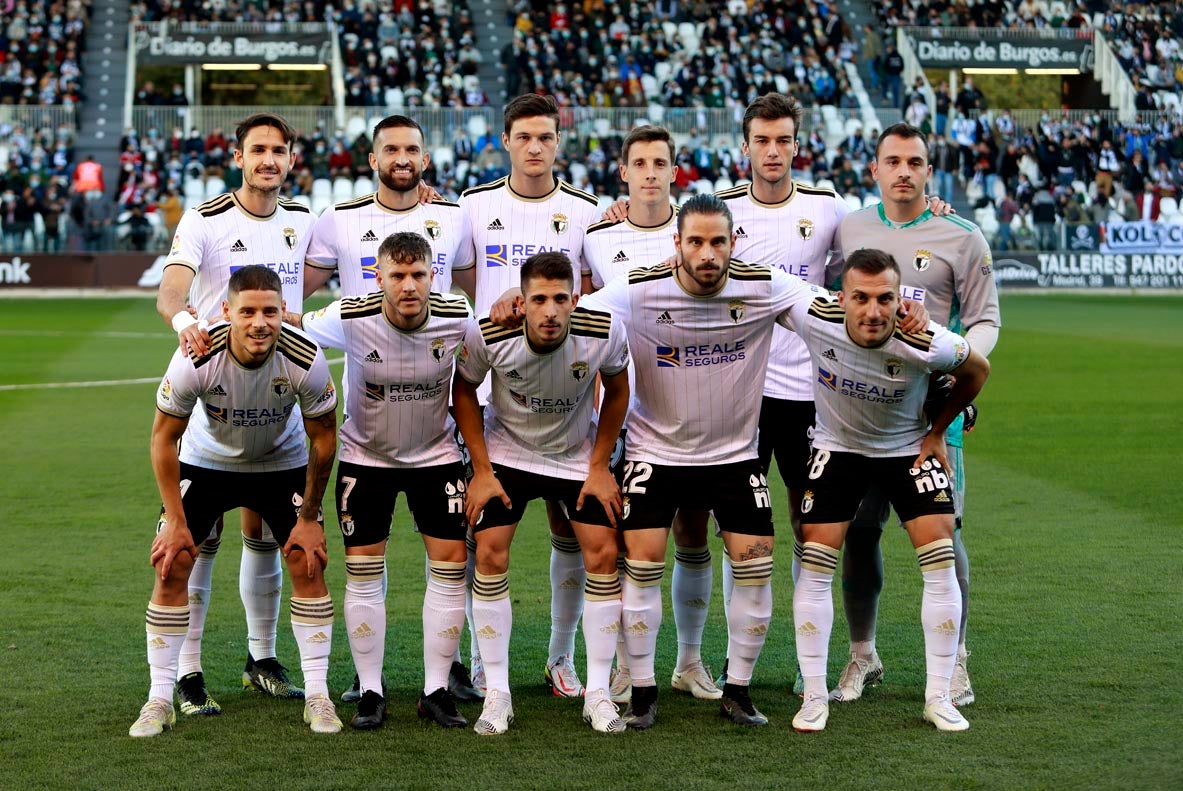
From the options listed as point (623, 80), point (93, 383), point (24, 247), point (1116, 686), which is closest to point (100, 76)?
point (24, 247)

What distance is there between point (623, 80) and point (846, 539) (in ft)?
109

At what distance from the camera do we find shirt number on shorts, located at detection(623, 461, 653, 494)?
600 cm

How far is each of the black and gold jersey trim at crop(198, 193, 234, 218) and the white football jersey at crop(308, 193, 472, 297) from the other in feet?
1.33

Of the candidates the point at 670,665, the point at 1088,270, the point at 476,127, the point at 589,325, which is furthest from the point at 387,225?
the point at 476,127

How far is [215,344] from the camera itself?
5.77 metres

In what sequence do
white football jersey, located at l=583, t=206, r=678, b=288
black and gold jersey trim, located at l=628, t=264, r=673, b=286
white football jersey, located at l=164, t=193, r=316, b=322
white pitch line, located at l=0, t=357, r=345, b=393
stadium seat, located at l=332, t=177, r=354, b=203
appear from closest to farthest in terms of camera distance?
black and gold jersey trim, located at l=628, t=264, r=673, b=286
white football jersey, located at l=164, t=193, r=316, b=322
white football jersey, located at l=583, t=206, r=678, b=288
white pitch line, located at l=0, t=357, r=345, b=393
stadium seat, located at l=332, t=177, r=354, b=203

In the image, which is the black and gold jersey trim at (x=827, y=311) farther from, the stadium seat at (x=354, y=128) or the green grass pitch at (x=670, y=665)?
the stadium seat at (x=354, y=128)

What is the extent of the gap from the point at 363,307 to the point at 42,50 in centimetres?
3568

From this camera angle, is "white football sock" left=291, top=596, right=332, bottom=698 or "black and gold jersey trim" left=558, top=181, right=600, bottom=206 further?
"black and gold jersey trim" left=558, top=181, right=600, bottom=206

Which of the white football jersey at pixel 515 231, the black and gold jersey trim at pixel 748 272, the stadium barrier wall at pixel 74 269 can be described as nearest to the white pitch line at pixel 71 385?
the white football jersey at pixel 515 231

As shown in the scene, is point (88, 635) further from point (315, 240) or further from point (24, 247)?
point (24, 247)

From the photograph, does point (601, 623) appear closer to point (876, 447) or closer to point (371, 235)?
point (876, 447)

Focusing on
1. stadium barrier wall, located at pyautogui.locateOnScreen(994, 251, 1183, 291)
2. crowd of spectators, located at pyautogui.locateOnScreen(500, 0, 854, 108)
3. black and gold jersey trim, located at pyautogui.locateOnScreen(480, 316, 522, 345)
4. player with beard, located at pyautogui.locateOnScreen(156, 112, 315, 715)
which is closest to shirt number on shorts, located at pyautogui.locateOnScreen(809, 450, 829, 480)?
black and gold jersey trim, located at pyautogui.locateOnScreen(480, 316, 522, 345)

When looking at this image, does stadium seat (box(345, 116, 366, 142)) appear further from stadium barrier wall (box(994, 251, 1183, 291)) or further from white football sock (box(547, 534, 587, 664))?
white football sock (box(547, 534, 587, 664))
